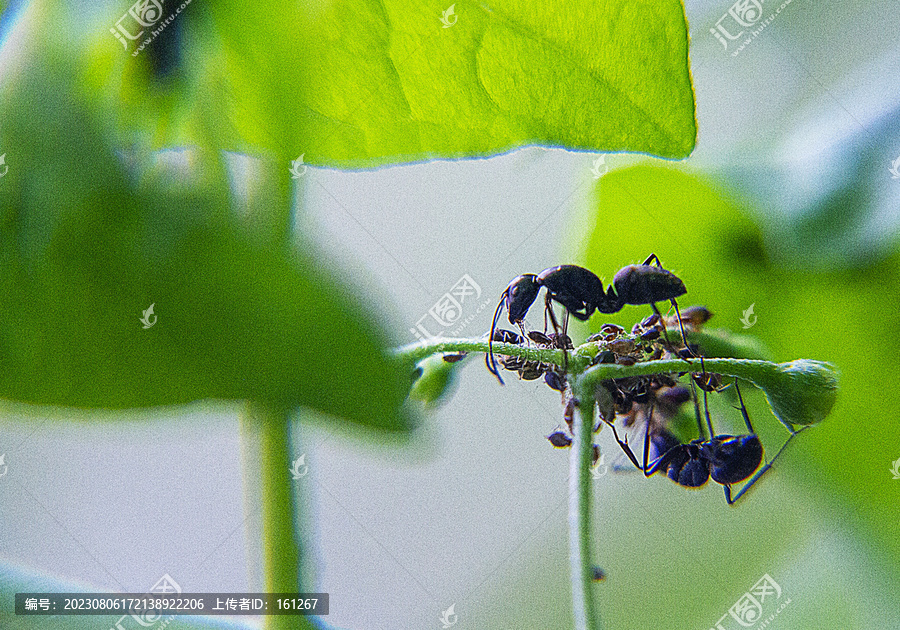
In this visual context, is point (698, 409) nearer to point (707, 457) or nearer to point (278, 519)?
point (707, 457)

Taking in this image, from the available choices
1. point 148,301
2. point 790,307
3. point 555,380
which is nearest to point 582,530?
point 555,380

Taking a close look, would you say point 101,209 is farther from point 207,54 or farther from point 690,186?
point 690,186

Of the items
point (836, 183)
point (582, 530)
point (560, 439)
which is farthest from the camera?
point (836, 183)

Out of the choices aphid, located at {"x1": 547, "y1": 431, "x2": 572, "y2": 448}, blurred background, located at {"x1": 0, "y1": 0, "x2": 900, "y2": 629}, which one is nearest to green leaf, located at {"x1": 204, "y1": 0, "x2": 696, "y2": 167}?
blurred background, located at {"x1": 0, "y1": 0, "x2": 900, "y2": 629}

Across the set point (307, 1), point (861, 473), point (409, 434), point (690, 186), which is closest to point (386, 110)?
point (307, 1)

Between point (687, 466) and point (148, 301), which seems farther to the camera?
point (687, 466)
